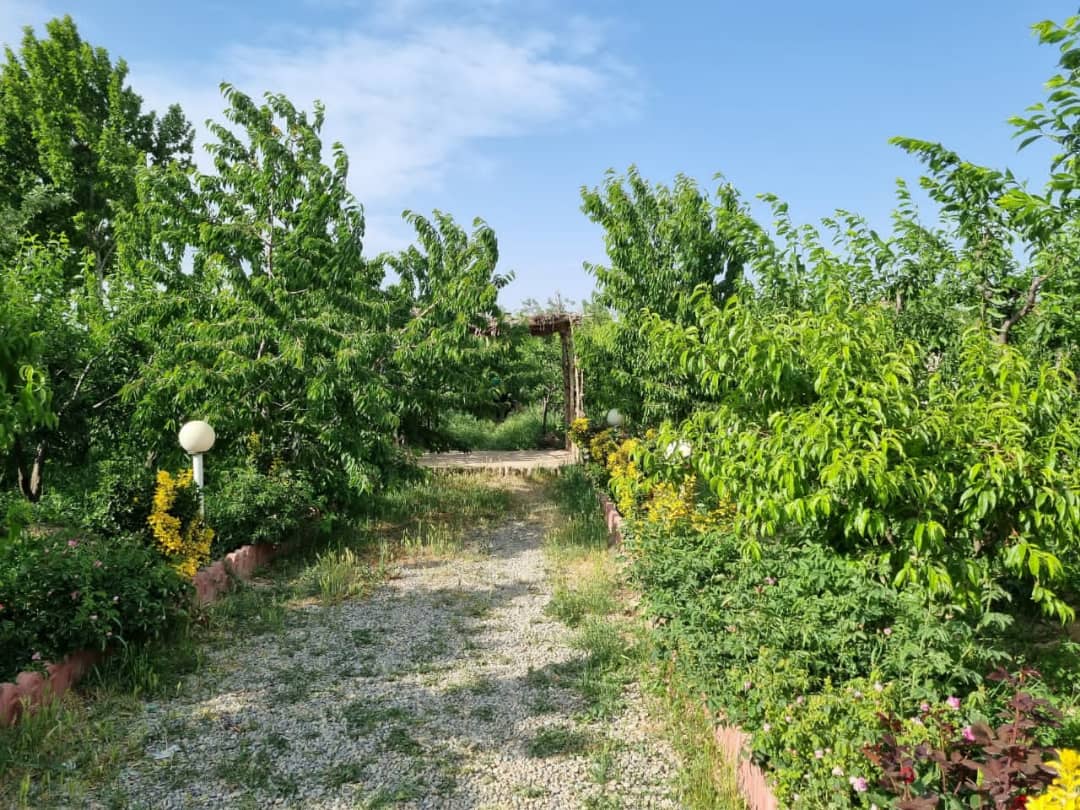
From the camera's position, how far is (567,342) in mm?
16188

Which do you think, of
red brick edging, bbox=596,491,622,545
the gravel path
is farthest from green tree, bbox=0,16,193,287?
the gravel path

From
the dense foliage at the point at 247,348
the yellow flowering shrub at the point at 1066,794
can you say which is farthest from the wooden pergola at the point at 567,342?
the yellow flowering shrub at the point at 1066,794

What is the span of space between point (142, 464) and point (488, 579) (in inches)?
156

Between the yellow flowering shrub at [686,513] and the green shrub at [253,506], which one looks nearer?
the yellow flowering shrub at [686,513]

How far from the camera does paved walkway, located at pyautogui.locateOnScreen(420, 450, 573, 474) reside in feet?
42.3

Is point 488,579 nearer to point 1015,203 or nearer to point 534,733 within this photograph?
point 534,733

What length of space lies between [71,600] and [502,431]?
1398 cm

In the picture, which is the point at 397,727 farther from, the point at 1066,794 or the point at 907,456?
the point at 1066,794

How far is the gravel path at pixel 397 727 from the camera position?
3.06 metres

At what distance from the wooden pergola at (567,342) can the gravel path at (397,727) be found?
846cm

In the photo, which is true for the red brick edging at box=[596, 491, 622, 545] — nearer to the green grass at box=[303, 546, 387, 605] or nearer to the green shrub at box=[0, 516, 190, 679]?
the green grass at box=[303, 546, 387, 605]

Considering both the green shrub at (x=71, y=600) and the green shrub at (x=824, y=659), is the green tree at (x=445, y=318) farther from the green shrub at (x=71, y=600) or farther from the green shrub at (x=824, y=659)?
the green shrub at (x=824, y=659)

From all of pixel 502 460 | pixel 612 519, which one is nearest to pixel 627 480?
pixel 612 519

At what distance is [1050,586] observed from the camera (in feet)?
12.7
